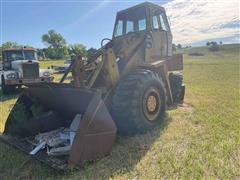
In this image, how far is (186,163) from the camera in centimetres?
344

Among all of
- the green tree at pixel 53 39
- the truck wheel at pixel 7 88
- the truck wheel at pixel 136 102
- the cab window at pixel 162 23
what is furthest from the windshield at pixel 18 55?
the green tree at pixel 53 39

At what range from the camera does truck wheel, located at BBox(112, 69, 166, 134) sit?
4195mm

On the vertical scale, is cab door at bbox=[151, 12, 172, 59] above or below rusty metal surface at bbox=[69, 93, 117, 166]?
above

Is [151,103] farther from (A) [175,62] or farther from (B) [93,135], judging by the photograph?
(A) [175,62]

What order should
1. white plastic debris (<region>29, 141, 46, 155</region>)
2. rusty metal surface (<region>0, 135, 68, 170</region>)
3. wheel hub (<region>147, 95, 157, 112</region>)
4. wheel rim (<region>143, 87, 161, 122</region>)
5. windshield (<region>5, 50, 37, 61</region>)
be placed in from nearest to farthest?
1. rusty metal surface (<region>0, 135, 68, 170</region>)
2. white plastic debris (<region>29, 141, 46, 155</region>)
3. wheel rim (<region>143, 87, 161, 122</region>)
4. wheel hub (<region>147, 95, 157, 112</region>)
5. windshield (<region>5, 50, 37, 61</region>)

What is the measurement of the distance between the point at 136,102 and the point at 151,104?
2.22 feet

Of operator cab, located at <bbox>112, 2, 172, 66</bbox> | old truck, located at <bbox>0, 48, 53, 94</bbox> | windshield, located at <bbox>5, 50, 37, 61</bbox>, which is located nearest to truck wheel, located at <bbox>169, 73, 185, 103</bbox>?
operator cab, located at <bbox>112, 2, 172, 66</bbox>

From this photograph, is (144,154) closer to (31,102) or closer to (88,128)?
(88,128)

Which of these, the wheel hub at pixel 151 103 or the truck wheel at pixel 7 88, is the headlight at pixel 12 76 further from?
the wheel hub at pixel 151 103

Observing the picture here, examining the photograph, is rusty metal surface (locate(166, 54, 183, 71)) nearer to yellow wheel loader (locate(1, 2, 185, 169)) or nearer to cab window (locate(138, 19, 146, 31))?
yellow wheel loader (locate(1, 2, 185, 169))

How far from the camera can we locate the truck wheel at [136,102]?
4.20 m

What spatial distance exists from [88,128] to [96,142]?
0.29 meters

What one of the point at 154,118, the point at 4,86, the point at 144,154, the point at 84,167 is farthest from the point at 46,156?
the point at 4,86

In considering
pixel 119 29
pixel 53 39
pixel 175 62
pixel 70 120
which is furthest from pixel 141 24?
pixel 53 39
